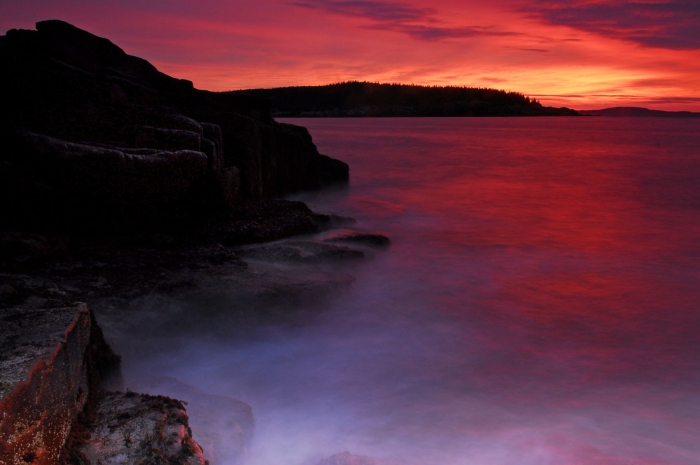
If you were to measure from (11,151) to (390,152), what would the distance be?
18.3 m

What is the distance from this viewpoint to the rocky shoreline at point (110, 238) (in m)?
2.12

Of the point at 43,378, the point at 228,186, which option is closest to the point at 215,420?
the point at 43,378

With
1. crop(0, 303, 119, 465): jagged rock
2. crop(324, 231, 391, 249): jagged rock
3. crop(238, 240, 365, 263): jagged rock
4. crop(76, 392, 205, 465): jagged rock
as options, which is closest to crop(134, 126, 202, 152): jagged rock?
crop(238, 240, 365, 263): jagged rock

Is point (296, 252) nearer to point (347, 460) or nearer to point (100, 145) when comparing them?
point (100, 145)

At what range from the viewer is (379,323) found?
205 inches

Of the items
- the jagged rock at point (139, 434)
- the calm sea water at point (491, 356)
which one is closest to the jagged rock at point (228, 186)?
the calm sea water at point (491, 356)

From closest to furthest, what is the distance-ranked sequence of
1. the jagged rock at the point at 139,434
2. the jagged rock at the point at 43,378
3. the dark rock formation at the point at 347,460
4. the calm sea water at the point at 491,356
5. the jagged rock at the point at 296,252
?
1. the jagged rock at the point at 43,378
2. the jagged rock at the point at 139,434
3. the dark rock formation at the point at 347,460
4. the calm sea water at the point at 491,356
5. the jagged rock at the point at 296,252

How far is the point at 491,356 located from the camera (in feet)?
15.4

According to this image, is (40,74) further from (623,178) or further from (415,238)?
(623,178)

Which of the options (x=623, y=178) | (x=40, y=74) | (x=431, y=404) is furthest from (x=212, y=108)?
(x=623, y=178)

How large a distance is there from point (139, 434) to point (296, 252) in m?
3.40

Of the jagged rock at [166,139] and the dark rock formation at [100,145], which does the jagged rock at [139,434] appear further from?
the jagged rock at [166,139]

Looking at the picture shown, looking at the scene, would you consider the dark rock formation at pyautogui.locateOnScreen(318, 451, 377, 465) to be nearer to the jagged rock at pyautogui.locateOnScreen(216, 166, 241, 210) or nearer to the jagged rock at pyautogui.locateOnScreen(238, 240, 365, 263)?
the jagged rock at pyautogui.locateOnScreen(238, 240, 365, 263)

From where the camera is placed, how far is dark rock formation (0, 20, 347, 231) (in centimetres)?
476
